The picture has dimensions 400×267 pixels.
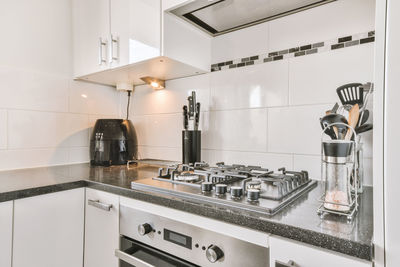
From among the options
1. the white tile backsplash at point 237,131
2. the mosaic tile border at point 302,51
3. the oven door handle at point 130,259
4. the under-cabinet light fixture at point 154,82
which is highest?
the mosaic tile border at point 302,51

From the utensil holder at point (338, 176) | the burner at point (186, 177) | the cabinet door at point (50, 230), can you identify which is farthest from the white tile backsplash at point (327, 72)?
the cabinet door at point (50, 230)

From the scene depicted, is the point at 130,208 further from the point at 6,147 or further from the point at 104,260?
the point at 6,147

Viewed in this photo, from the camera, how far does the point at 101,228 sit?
1.01 meters

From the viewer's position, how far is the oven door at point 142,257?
0.78 metres

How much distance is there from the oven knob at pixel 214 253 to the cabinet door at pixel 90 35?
1.10 m

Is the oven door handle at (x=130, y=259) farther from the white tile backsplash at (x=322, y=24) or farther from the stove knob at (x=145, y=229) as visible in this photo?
the white tile backsplash at (x=322, y=24)

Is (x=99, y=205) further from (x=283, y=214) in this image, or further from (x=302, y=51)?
(x=302, y=51)

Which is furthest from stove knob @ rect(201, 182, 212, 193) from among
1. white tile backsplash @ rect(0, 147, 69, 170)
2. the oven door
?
white tile backsplash @ rect(0, 147, 69, 170)

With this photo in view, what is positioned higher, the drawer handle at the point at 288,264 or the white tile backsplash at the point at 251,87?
the white tile backsplash at the point at 251,87

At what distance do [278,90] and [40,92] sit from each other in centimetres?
136

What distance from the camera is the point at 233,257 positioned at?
2.11 feet

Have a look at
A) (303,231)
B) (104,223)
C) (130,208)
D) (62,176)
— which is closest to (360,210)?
(303,231)

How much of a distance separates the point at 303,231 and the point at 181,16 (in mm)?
1073

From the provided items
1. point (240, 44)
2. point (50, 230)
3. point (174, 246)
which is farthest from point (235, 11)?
point (50, 230)
